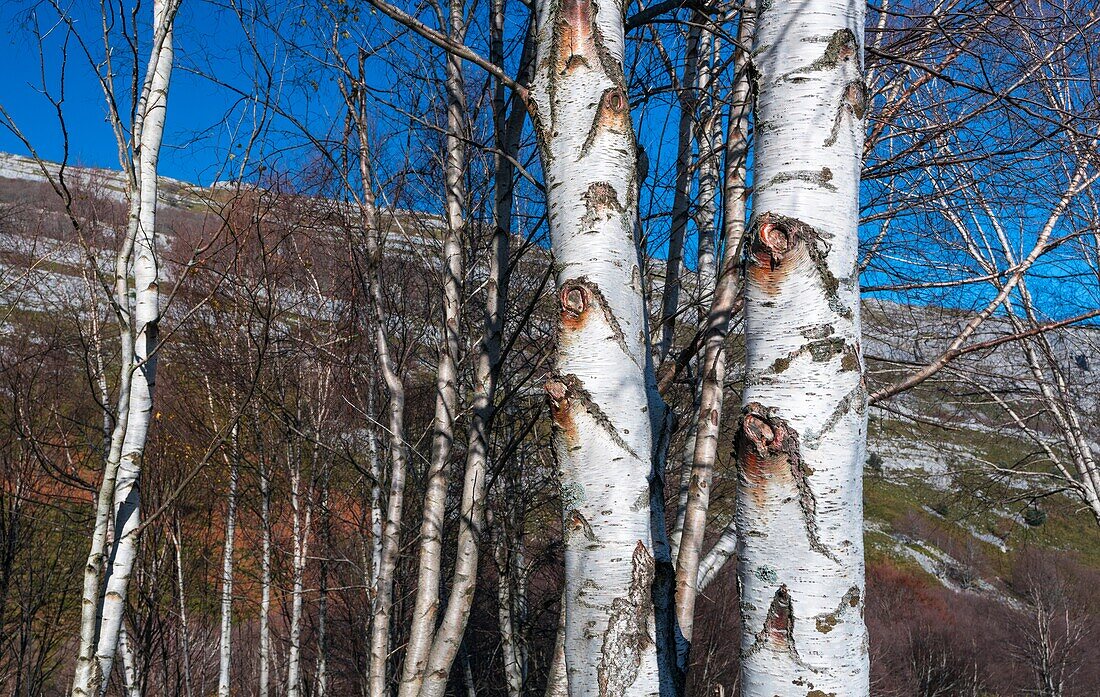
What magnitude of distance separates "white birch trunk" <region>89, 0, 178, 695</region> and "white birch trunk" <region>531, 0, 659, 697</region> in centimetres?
204

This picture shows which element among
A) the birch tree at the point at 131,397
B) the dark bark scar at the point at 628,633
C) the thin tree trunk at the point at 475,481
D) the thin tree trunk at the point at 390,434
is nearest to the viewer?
the dark bark scar at the point at 628,633

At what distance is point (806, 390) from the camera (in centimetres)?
99

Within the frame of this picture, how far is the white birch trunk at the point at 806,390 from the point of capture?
0.96m

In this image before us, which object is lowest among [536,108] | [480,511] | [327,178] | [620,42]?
[480,511]

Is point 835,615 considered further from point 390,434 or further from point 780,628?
point 390,434

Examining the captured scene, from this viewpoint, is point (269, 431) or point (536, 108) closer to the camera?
point (536, 108)

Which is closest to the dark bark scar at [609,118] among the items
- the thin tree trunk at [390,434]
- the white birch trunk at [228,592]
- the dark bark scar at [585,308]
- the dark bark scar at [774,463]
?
the dark bark scar at [585,308]

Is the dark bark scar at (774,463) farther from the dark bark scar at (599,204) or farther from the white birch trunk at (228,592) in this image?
the white birch trunk at (228,592)

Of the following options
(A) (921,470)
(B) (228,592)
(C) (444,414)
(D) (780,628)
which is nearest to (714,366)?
(D) (780,628)

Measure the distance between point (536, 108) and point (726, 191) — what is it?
4.82 ft

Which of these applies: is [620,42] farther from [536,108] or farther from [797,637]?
[797,637]

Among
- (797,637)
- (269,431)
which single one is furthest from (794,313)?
(269,431)

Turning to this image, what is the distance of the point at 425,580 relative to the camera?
3369 mm

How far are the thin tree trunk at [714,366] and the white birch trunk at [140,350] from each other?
6.74 feet
